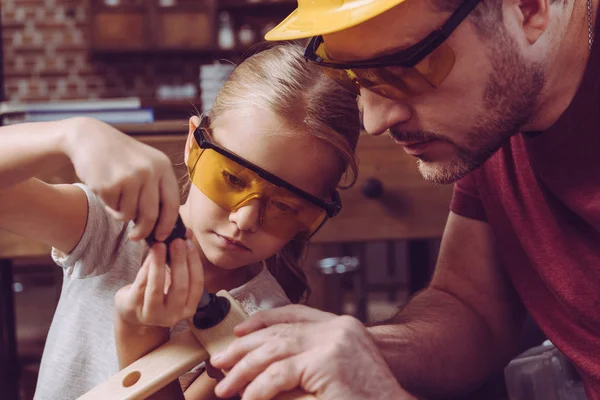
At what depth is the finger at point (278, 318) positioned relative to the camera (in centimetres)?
74

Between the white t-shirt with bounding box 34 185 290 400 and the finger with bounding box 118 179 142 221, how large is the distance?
384 millimetres

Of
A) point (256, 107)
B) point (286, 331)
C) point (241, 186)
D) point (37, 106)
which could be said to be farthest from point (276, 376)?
point (37, 106)

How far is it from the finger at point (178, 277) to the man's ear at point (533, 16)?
0.52 metres

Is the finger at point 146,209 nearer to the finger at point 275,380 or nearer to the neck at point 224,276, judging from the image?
the finger at point 275,380

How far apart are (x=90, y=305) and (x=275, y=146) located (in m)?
0.40

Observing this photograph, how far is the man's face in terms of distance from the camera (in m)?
0.82

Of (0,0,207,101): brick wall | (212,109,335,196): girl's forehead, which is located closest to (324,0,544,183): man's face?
(212,109,335,196): girl's forehead

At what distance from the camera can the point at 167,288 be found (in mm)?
712

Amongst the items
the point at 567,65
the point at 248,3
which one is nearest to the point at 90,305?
the point at 567,65

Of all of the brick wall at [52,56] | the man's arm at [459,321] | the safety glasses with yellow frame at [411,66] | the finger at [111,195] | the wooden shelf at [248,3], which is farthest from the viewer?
the wooden shelf at [248,3]

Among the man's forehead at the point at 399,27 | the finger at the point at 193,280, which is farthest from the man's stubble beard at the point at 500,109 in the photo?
the finger at the point at 193,280

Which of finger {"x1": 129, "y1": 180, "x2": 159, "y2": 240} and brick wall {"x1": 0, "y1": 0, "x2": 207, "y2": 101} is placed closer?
finger {"x1": 129, "y1": 180, "x2": 159, "y2": 240}

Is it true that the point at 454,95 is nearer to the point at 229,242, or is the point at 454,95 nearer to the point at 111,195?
the point at 229,242

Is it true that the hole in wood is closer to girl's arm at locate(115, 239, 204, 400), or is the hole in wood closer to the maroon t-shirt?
girl's arm at locate(115, 239, 204, 400)
